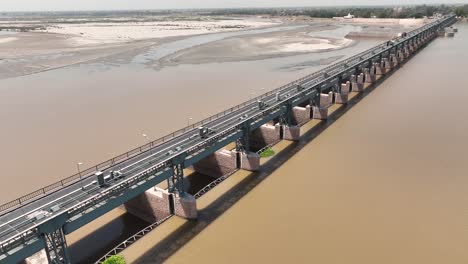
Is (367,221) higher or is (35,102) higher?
(35,102)

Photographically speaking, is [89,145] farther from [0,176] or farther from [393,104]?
[393,104]

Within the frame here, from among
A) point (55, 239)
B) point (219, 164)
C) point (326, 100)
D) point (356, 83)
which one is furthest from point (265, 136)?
point (356, 83)

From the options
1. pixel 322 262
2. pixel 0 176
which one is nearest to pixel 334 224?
pixel 322 262

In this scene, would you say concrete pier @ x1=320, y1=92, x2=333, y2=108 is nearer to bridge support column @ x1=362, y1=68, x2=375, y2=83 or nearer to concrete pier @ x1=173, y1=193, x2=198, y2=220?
bridge support column @ x1=362, y1=68, x2=375, y2=83

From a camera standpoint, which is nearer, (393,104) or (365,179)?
(365,179)

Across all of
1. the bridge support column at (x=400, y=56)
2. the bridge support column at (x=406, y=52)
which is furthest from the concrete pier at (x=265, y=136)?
the bridge support column at (x=406, y=52)

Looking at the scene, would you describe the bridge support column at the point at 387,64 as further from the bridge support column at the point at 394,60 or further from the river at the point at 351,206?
the river at the point at 351,206

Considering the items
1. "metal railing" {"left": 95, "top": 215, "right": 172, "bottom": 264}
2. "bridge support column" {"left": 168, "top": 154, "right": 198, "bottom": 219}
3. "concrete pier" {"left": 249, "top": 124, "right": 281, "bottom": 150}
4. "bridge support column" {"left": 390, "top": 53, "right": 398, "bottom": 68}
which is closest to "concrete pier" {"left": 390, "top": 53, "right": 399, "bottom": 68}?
"bridge support column" {"left": 390, "top": 53, "right": 398, "bottom": 68}
